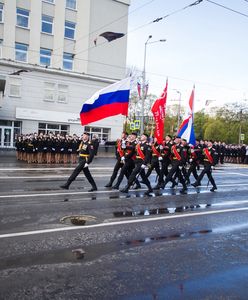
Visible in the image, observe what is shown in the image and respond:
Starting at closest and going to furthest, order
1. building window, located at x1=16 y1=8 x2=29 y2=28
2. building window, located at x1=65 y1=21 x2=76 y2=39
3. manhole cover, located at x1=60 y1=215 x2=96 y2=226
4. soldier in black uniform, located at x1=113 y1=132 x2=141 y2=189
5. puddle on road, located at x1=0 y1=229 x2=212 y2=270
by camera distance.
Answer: puddle on road, located at x1=0 y1=229 x2=212 y2=270
manhole cover, located at x1=60 y1=215 x2=96 y2=226
soldier in black uniform, located at x1=113 y1=132 x2=141 y2=189
building window, located at x1=16 y1=8 x2=29 y2=28
building window, located at x1=65 y1=21 x2=76 y2=39

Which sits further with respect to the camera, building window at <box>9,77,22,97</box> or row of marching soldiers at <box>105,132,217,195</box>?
building window at <box>9,77,22,97</box>

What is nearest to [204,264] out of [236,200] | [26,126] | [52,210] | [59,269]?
[59,269]

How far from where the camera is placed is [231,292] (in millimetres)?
4441

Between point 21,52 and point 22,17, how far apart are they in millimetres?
3030

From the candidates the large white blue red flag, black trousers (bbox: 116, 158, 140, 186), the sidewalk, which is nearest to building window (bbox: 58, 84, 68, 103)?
the sidewalk

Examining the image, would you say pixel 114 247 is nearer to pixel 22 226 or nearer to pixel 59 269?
pixel 59 269

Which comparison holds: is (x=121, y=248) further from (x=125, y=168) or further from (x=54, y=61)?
(x=54, y=61)

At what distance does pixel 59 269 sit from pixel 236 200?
7.98 metres

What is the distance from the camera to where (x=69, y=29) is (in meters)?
35.4

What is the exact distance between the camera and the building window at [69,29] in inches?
1385

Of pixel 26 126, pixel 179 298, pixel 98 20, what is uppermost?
pixel 98 20

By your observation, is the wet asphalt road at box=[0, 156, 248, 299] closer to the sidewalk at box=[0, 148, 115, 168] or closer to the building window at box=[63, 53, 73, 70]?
the sidewalk at box=[0, 148, 115, 168]

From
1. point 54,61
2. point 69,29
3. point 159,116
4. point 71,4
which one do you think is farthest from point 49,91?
point 159,116

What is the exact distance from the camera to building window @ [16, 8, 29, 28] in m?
32.3
